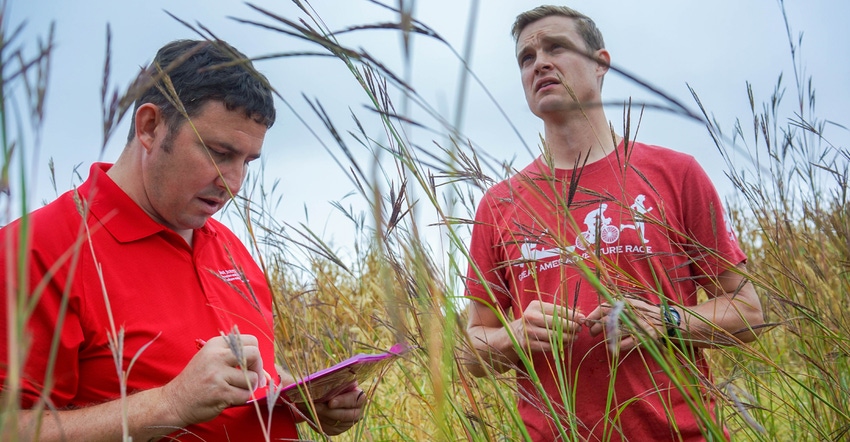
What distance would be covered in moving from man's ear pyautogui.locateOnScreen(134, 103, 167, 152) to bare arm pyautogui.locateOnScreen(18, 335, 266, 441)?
31.3 inches

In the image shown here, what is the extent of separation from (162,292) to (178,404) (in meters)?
0.45

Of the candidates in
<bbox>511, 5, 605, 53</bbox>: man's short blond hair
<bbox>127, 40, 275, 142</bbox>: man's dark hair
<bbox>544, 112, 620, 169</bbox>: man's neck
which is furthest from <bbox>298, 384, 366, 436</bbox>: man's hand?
<bbox>511, 5, 605, 53</bbox>: man's short blond hair

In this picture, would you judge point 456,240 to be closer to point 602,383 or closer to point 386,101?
point 386,101

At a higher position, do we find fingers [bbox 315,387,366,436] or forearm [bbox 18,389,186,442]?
forearm [bbox 18,389,186,442]

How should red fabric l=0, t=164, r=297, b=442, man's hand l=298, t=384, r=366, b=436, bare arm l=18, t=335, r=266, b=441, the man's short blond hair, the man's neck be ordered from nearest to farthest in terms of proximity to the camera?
bare arm l=18, t=335, r=266, b=441 → red fabric l=0, t=164, r=297, b=442 → man's hand l=298, t=384, r=366, b=436 → the man's neck → the man's short blond hair

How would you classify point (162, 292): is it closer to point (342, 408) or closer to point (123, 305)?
point (123, 305)

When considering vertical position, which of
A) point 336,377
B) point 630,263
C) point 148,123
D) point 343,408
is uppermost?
point 148,123

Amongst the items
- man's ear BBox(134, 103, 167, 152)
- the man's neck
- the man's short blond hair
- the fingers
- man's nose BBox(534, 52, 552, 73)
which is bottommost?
the fingers

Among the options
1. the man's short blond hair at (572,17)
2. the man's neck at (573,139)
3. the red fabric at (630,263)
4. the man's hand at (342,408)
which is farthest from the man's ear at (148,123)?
the man's short blond hair at (572,17)

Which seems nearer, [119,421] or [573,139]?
[119,421]

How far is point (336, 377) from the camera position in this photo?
1.49 metres

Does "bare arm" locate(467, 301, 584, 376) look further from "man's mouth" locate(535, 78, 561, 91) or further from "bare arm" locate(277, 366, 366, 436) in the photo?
"man's mouth" locate(535, 78, 561, 91)

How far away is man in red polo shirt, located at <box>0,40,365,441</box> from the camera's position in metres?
1.51

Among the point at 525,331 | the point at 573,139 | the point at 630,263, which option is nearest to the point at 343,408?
the point at 525,331
